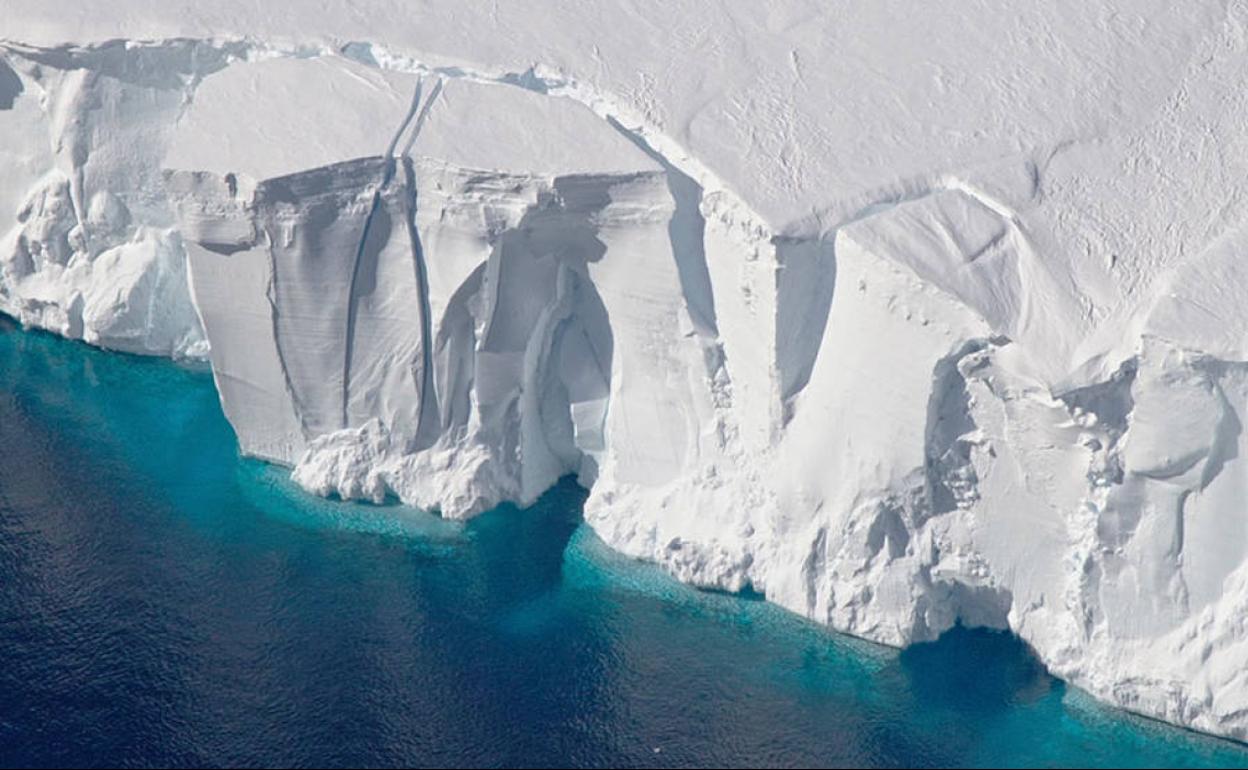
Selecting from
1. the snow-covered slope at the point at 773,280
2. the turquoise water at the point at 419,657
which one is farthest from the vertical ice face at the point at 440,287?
the turquoise water at the point at 419,657

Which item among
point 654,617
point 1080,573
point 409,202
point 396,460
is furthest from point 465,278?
point 1080,573

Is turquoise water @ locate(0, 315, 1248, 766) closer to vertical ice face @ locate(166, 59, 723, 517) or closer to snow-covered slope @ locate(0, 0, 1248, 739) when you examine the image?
snow-covered slope @ locate(0, 0, 1248, 739)

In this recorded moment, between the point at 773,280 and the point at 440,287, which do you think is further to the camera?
the point at 440,287

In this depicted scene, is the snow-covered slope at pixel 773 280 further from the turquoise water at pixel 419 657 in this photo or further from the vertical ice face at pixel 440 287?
the turquoise water at pixel 419 657

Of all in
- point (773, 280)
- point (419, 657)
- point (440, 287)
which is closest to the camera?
point (773, 280)

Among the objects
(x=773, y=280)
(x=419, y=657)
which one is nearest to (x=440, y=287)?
(x=773, y=280)

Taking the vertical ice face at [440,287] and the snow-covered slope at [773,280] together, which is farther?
the vertical ice face at [440,287]

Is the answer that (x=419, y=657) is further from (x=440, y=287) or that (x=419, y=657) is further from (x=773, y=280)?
(x=773, y=280)
